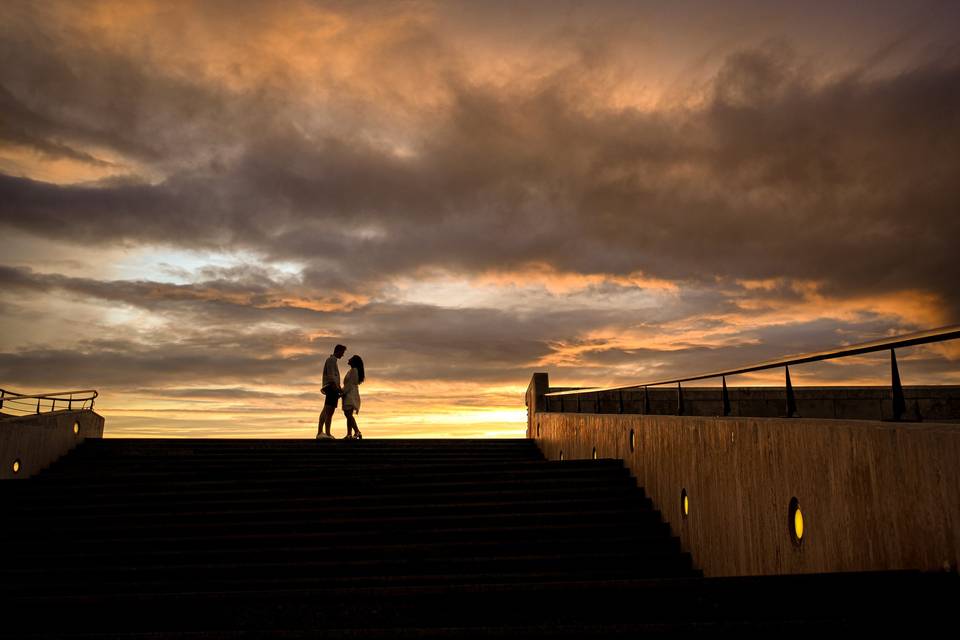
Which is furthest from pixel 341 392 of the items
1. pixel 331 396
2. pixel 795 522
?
pixel 795 522

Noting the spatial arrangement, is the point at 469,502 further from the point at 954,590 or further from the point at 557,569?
the point at 954,590

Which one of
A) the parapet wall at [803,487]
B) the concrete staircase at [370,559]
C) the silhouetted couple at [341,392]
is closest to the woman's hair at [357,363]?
the silhouetted couple at [341,392]

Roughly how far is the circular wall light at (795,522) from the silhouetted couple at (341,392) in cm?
1146

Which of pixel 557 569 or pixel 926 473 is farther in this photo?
pixel 557 569

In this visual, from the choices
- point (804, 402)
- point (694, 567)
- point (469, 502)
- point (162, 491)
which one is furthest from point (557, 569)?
point (804, 402)

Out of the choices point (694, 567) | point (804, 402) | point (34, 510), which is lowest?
point (694, 567)

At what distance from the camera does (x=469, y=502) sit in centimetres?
879

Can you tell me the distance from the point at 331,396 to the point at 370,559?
9.45 meters

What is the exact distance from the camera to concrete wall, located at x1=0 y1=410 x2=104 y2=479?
11648 millimetres

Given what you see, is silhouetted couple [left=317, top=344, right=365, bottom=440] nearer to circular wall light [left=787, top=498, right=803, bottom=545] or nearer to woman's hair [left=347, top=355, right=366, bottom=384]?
woman's hair [left=347, top=355, right=366, bottom=384]

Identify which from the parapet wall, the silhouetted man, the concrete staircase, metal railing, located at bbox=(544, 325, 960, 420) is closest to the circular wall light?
the parapet wall

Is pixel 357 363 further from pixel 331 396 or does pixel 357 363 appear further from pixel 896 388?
pixel 896 388

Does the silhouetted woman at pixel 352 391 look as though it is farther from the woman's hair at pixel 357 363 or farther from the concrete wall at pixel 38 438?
the concrete wall at pixel 38 438

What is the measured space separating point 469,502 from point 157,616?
549 cm
